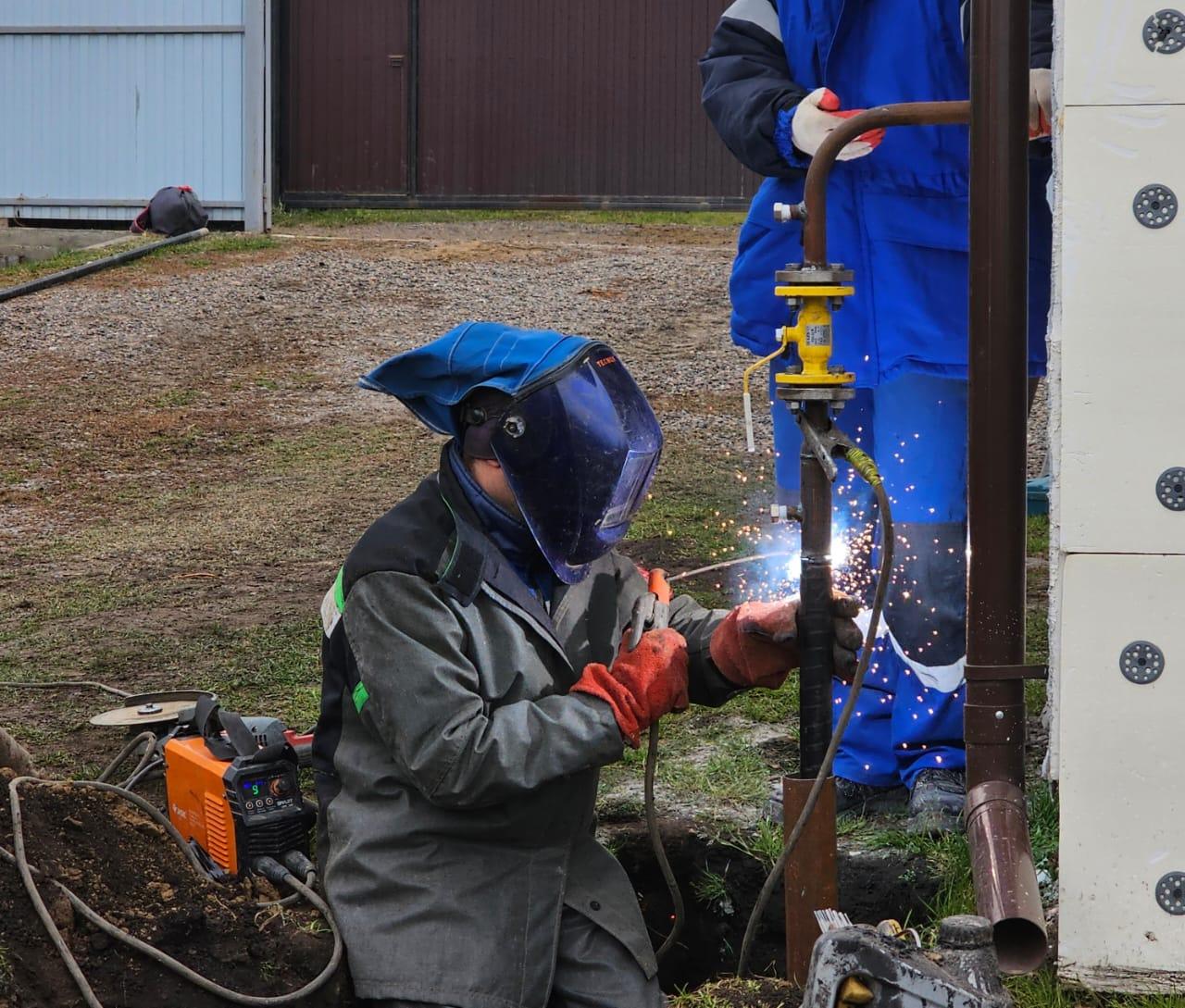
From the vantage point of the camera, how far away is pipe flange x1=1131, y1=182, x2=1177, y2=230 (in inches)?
95.3

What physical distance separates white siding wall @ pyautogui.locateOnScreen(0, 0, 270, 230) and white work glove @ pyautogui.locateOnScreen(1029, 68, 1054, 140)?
11410 mm

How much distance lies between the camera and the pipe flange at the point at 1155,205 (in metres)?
2.42

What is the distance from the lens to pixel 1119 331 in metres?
2.46

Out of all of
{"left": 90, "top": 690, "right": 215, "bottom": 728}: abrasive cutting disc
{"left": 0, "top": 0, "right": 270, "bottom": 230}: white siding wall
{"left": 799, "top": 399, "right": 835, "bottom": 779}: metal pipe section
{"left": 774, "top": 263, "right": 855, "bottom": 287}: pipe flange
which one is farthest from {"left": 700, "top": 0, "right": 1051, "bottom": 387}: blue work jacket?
{"left": 0, "top": 0, "right": 270, "bottom": 230}: white siding wall

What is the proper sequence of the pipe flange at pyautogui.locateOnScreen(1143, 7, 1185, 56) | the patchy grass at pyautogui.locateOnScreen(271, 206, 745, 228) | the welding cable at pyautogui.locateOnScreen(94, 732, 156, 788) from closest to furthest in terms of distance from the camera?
the pipe flange at pyautogui.locateOnScreen(1143, 7, 1185, 56) → the welding cable at pyautogui.locateOnScreen(94, 732, 156, 788) → the patchy grass at pyautogui.locateOnScreen(271, 206, 745, 228)

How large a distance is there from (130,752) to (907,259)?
2220mm

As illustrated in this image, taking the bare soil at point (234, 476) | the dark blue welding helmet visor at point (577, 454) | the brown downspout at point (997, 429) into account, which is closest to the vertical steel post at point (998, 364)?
the brown downspout at point (997, 429)

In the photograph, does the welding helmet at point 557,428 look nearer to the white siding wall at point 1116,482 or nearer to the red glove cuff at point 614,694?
the red glove cuff at point 614,694

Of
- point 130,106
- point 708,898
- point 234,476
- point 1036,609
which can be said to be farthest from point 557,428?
point 130,106

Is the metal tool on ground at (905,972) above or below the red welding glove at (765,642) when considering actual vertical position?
below

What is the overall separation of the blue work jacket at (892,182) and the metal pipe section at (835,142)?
0.42 meters

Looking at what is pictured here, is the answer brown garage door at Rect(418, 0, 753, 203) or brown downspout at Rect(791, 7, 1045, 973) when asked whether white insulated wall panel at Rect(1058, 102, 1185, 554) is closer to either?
brown downspout at Rect(791, 7, 1045, 973)

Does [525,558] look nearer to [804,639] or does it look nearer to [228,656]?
[804,639]

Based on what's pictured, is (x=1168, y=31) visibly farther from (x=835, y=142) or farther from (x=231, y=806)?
(x=231, y=806)
